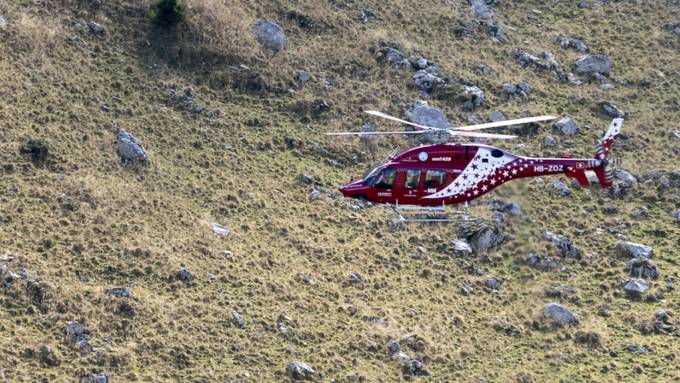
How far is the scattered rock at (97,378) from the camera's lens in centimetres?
4938

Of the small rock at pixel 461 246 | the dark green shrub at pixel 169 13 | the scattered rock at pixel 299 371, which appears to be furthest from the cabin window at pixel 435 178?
the dark green shrub at pixel 169 13

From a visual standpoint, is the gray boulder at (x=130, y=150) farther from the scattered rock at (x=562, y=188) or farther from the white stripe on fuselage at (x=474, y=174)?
the scattered rock at (x=562, y=188)

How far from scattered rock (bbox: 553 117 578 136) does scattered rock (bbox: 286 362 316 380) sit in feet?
70.0

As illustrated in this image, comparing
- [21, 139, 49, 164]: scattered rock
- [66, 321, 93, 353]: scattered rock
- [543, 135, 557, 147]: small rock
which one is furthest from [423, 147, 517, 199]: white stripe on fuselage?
[543, 135, 557, 147]: small rock

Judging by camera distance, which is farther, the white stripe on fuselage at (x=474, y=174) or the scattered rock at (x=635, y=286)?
the scattered rock at (x=635, y=286)

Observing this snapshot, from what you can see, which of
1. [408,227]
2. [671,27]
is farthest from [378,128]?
[671,27]

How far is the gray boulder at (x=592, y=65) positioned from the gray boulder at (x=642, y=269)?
15358 millimetres

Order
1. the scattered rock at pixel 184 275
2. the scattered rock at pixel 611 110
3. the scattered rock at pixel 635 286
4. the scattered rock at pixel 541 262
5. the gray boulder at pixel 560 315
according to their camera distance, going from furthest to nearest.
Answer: the scattered rock at pixel 611 110 < the scattered rock at pixel 541 262 < the scattered rock at pixel 635 286 < the gray boulder at pixel 560 315 < the scattered rock at pixel 184 275

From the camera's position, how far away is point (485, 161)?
4825cm

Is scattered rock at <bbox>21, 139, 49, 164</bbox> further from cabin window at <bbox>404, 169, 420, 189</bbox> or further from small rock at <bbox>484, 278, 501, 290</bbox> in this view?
small rock at <bbox>484, 278, 501, 290</bbox>

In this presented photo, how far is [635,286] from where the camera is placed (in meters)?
59.4

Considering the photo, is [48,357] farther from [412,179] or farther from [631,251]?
[631,251]

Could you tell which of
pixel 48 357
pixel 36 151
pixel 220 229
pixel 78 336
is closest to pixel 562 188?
pixel 220 229

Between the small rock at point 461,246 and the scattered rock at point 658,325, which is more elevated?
the small rock at point 461,246
